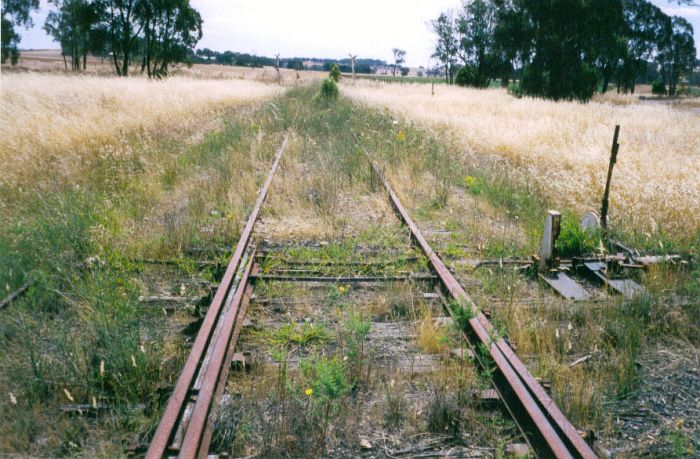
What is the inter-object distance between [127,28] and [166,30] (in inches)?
277

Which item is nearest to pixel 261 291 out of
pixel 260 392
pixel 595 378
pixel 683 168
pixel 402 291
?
pixel 402 291

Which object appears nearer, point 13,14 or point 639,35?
point 13,14

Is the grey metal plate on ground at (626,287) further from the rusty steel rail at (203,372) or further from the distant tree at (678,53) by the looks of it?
the distant tree at (678,53)

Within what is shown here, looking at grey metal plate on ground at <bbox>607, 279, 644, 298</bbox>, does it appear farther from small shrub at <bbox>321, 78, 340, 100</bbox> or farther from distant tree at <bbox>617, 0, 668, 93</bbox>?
distant tree at <bbox>617, 0, 668, 93</bbox>

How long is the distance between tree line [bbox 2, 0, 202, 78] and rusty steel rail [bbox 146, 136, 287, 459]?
1863 inches

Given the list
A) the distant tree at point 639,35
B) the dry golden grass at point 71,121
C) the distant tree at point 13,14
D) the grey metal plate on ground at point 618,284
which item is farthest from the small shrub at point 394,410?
the distant tree at point 639,35

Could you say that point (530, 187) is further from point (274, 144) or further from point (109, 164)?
point (109, 164)

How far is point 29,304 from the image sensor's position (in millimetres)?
3641

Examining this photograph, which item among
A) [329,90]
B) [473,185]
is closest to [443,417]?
[473,185]

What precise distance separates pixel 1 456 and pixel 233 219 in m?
3.83

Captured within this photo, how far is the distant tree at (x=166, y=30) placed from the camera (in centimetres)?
4781

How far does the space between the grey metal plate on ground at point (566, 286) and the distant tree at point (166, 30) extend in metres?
47.7

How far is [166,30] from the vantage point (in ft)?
174

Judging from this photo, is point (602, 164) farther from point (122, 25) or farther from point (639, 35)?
point (639, 35)
